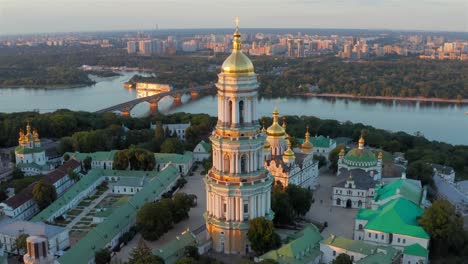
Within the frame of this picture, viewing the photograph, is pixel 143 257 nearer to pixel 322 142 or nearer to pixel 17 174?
pixel 17 174

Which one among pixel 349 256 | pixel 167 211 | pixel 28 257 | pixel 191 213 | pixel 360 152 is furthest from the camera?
pixel 360 152

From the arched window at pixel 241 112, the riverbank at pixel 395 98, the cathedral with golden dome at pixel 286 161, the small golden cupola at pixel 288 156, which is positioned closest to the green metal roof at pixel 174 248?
the arched window at pixel 241 112

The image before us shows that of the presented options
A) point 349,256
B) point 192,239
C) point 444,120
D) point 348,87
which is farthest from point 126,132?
point 348,87

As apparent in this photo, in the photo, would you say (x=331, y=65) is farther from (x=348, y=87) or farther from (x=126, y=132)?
(x=126, y=132)

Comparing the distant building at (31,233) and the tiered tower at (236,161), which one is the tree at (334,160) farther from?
the distant building at (31,233)

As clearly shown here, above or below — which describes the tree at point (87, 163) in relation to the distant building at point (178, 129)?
below

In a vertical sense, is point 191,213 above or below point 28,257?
below
